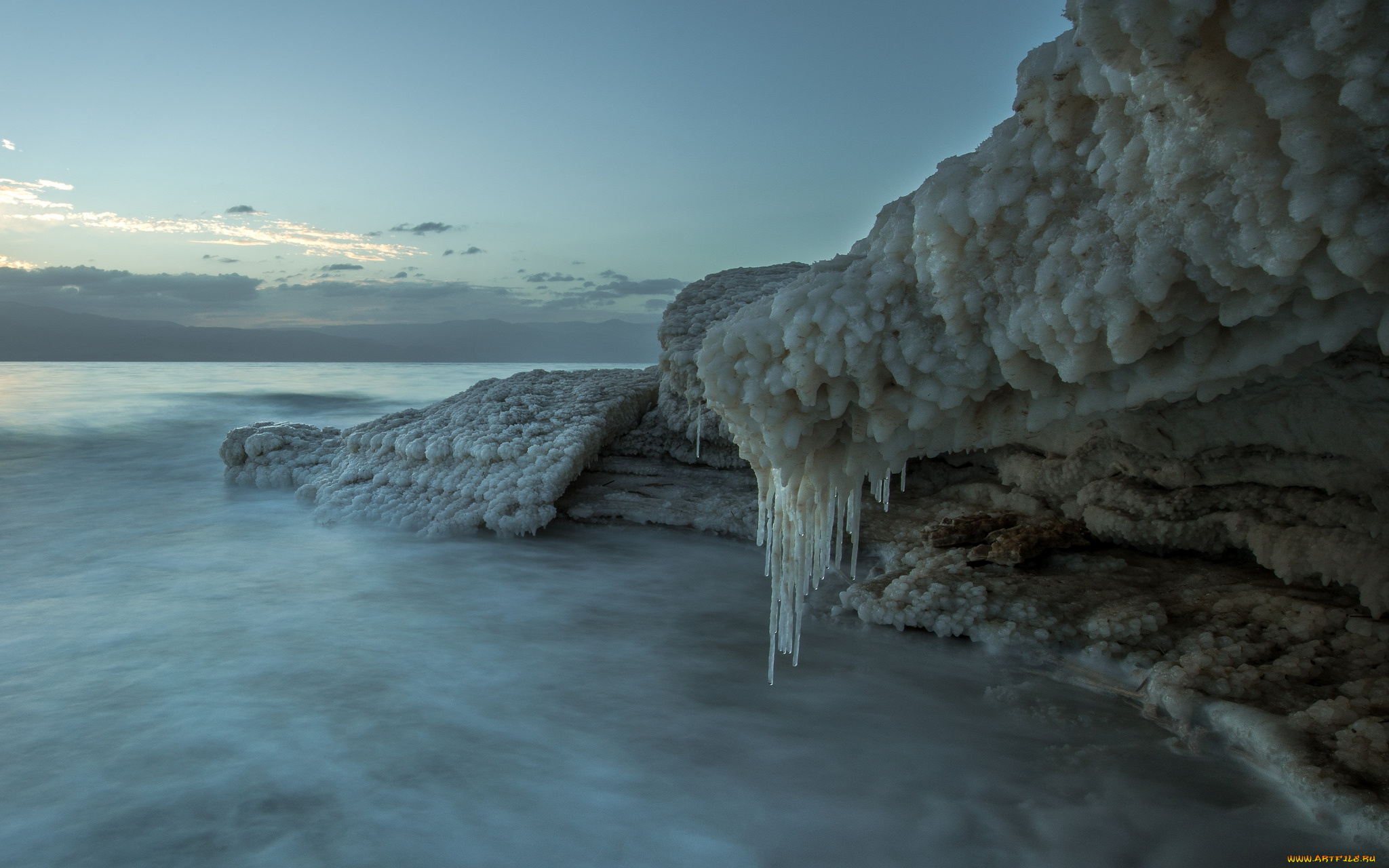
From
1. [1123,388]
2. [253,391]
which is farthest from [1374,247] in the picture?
[253,391]

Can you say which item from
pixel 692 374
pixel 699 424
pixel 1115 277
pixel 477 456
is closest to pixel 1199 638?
pixel 1115 277

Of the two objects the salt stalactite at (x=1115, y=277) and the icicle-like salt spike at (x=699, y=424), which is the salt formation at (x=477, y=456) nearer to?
the icicle-like salt spike at (x=699, y=424)

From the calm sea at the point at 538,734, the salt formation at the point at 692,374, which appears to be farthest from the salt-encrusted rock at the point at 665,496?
the calm sea at the point at 538,734

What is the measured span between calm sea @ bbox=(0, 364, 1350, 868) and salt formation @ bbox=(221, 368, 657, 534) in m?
0.60

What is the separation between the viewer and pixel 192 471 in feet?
27.5

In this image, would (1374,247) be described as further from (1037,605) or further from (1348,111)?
(1037,605)

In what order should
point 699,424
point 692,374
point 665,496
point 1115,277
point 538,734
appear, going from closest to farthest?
point 1115,277, point 538,734, point 699,424, point 692,374, point 665,496

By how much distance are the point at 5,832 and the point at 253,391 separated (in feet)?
52.5

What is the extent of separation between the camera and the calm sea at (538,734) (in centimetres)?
229

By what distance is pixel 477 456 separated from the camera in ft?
19.8

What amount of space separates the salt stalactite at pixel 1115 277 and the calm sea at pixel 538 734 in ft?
2.09

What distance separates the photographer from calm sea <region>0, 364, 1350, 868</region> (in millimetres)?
2295

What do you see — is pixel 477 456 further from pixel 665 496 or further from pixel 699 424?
pixel 699 424

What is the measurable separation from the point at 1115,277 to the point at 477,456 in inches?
199
